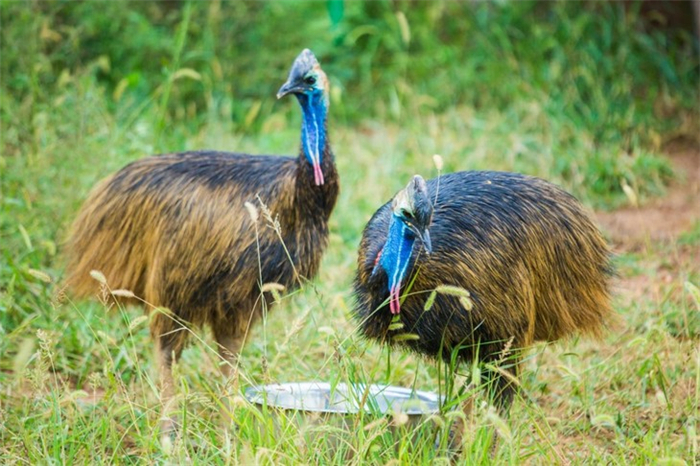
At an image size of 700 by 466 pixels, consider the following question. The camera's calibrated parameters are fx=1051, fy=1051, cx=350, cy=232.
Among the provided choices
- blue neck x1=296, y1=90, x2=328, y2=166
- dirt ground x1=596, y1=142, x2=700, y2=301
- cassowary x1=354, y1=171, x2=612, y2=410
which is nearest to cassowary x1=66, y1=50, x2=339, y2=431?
blue neck x1=296, y1=90, x2=328, y2=166

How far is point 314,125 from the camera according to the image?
417cm

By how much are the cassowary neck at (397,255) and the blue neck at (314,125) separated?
0.77 m

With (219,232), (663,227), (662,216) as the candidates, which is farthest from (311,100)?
(662,216)

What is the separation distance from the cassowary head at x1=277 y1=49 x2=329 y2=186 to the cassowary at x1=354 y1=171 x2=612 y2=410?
1.58 feet

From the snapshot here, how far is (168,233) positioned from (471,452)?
A: 5.10ft

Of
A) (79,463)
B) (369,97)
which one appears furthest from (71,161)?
(369,97)

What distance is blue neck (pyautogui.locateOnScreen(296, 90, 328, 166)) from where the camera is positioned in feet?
13.6

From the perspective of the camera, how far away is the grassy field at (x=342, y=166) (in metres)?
→ 3.49

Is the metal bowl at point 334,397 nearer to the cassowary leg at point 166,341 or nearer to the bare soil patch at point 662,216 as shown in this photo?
the cassowary leg at point 166,341

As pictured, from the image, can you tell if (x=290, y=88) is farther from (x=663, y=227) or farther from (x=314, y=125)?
(x=663, y=227)

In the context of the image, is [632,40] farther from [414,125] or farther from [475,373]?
[475,373]

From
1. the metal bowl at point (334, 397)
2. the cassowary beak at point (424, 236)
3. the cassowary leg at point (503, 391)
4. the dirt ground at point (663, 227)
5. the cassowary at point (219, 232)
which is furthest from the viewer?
the dirt ground at point (663, 227)

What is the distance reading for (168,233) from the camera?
13.8ft

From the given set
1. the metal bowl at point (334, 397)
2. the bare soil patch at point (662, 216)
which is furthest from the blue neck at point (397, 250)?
the bare soil patch at point (662, 216)
